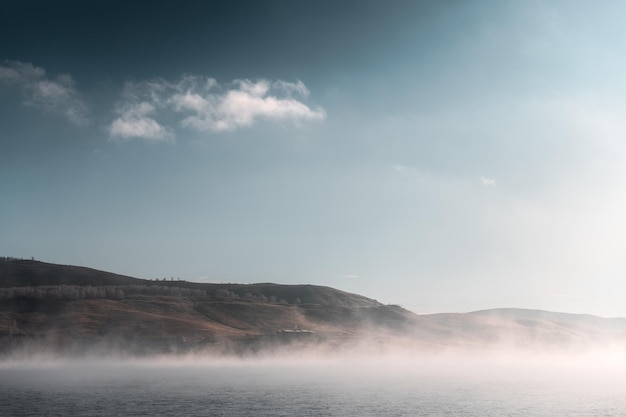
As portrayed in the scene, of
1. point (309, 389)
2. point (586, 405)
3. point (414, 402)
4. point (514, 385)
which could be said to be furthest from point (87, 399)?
point (514, 385)

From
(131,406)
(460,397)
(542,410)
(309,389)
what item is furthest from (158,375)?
(542,410)

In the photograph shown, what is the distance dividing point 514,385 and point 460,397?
42.9 metres

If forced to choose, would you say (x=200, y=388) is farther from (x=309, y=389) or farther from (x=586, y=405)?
(x=586, y=405)

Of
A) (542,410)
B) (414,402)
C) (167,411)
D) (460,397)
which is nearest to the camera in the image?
(167,411)

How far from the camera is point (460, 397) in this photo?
13025 cm

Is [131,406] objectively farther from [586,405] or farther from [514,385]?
[514,385]

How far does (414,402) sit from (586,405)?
106 ft

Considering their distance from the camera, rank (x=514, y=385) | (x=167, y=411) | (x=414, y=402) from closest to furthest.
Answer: (x=167, y=411), (x=414, y=402), (x=514, y=385)

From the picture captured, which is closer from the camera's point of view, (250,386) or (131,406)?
(131,406)

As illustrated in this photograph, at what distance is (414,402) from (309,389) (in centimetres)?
2984

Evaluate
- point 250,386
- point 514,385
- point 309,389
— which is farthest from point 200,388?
point 514,385

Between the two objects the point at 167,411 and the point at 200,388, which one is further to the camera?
the point at 200,388

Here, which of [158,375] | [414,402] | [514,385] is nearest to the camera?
[414,402]

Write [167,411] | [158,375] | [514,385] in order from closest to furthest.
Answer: [167,411], [514,385], [158,375]
